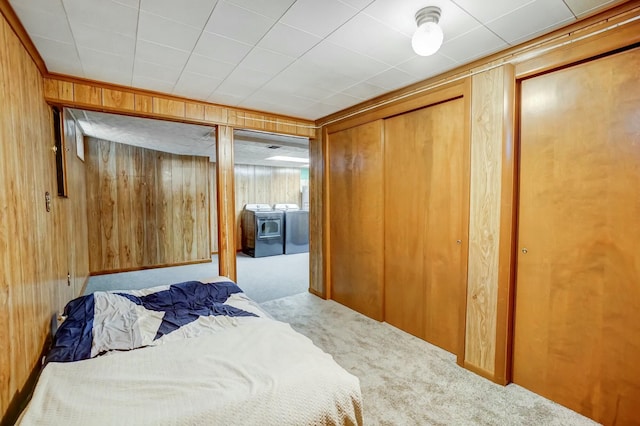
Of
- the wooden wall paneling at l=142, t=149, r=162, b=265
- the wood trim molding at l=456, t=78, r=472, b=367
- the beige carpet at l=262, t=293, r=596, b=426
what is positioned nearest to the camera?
the beige carpet at l=262, t=293, r=596, b=426

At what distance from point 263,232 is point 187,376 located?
17.4 feet

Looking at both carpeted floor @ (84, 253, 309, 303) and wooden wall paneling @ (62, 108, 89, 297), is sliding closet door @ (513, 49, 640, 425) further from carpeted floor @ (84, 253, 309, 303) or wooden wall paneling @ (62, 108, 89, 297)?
wooden wall paneling @ (62, 108, 89, 297)

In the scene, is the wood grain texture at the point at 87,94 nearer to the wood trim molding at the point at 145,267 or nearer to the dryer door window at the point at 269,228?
the wood trim molding at the point at 145,267

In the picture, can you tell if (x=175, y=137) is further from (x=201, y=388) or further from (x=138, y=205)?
(x=201, y=388)

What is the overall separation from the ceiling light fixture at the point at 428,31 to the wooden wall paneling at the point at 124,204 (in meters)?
5.33

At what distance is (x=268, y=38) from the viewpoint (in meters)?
1.80

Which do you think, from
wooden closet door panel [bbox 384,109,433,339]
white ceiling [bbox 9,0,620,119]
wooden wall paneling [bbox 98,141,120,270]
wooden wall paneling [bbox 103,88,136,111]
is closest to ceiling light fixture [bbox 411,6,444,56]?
white ceiling [bbox 9,0,620,119]

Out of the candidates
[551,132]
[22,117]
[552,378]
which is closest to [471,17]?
[551,132]

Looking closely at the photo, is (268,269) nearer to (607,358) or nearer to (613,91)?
(607,358)

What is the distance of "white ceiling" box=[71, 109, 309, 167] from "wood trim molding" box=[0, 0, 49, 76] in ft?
3.76

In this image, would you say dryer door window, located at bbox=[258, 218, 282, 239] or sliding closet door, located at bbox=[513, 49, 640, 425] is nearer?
sliding closet door, located at bbox=[513, 49, 640, 425]

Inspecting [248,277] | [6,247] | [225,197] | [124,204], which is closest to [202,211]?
[124,204]

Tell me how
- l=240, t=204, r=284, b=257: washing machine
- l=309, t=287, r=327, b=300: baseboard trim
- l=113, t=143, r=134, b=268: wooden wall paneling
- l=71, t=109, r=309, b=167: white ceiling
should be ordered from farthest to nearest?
l=240, t=204, r=284, b=257: washing machine, l=113, t=143, r=134, b=268: wooden wall paneling, l=309, t=287, r=327, b=300: baseboard trim, l=71, t=109, r=309, b=167: white ceiling

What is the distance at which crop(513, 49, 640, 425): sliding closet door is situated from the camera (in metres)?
1.58
